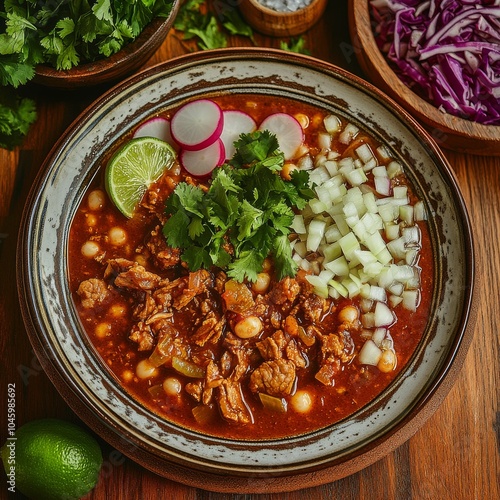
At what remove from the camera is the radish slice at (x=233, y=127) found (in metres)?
4.90

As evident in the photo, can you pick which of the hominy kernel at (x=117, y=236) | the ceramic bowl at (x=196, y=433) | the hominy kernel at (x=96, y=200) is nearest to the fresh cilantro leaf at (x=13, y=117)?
the ceramic bowl at (x=196, y=433)

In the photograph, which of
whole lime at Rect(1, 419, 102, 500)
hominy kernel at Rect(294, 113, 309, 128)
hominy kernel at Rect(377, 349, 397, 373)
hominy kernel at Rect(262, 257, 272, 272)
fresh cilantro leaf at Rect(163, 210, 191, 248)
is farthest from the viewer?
hominy kernel at Rect(294, 113, 309, 128)

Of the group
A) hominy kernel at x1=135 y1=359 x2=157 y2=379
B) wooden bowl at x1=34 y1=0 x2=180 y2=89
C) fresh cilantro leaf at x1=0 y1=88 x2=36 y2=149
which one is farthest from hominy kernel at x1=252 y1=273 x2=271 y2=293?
fresh cilantro leaf at x1=0 y1=88 x2=36 y2=149

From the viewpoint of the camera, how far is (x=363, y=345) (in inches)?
183

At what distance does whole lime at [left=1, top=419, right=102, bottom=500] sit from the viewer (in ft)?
14.1

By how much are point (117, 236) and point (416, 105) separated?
2253 mm

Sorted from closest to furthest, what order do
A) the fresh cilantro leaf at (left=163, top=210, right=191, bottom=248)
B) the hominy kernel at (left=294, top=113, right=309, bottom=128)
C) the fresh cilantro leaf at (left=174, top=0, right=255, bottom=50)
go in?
the fresh cilantro leaf at (left=163, top=210, right=191, bottom=248) → the hominy kernel at (left=294, top=113, right=309, bottom=128) → the fresh cilantro leaf at (left=174, top=0, right=255, bottom=50)

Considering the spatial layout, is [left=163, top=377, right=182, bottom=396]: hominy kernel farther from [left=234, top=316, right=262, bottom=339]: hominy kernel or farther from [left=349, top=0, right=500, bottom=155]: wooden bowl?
[left=349, top=0, right=500, bottom=155]: wooden bowl

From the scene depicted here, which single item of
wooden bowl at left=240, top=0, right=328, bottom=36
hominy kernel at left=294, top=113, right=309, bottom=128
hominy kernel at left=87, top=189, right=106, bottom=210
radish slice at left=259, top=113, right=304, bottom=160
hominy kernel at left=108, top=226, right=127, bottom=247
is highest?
wooden bowl at left=240, top=0, right=328, bottom=36

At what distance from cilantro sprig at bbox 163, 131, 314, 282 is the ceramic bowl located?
0.67 meters

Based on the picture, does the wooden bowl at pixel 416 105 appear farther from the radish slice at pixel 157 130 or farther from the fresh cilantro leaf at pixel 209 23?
the radish slice at pixel 157 130

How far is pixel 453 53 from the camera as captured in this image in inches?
200

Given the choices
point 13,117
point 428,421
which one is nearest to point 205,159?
point 13,117

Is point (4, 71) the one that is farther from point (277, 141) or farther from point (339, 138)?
point (339, 138)
